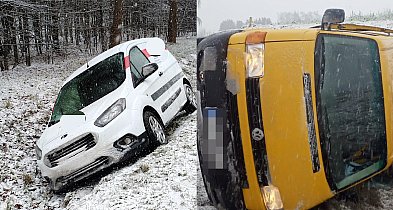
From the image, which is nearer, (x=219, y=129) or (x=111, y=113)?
(x=219, y=129)

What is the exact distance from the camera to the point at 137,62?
7.16m

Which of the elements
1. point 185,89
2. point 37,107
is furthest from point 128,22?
point 185,89

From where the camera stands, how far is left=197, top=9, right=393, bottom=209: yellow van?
11.0 ft

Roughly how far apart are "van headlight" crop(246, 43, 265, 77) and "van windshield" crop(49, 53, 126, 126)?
11.8 ft

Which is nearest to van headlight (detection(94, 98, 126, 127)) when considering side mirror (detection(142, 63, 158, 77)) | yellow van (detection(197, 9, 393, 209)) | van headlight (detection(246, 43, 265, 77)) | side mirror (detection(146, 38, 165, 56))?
side mirror (detection(142, 63, 158, 77))

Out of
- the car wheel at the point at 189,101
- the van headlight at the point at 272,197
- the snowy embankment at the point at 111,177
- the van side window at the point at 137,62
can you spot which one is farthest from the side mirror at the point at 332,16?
the car wheel at the point at 189,101

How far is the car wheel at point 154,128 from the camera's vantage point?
21.0ft

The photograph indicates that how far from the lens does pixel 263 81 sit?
11.0ft

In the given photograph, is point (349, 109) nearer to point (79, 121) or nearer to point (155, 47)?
point (79, 121)

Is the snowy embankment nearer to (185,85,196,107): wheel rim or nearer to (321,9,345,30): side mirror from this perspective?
(185,85,196,107): wheel rim

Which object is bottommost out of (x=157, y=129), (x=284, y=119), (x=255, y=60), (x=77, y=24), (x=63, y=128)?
(x=157, y=129)

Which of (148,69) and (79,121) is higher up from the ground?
(148,69)

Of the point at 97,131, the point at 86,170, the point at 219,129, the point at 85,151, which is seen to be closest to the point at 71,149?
the point at 85,151

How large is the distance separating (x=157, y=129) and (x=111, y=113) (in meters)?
0.83
